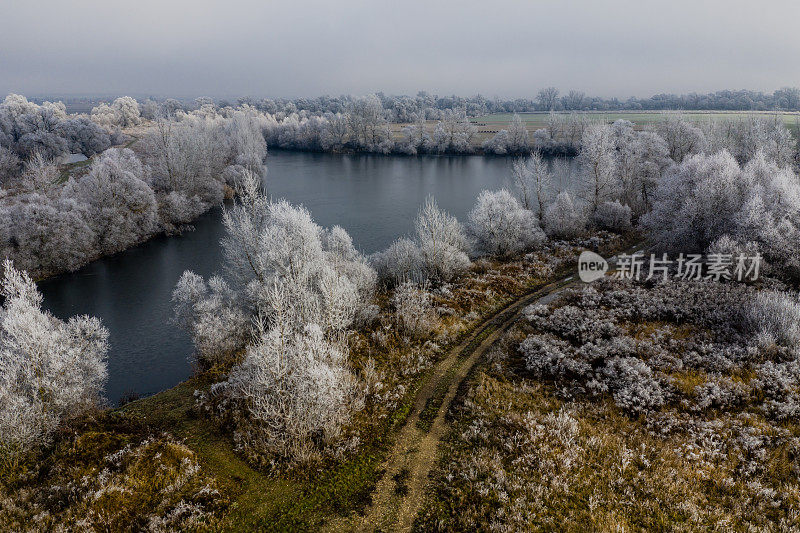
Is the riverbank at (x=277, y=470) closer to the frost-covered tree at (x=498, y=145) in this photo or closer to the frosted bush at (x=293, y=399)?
the frosted bush at (x=293, y=399)

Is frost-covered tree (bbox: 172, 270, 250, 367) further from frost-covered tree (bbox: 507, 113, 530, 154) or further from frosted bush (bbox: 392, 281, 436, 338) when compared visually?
frost-covered tree (bbox: 507, 113, 530, 154)

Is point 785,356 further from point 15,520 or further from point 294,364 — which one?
point 15,520

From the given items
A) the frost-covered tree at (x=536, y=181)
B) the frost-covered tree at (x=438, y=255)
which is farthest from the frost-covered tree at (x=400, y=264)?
the frost-covered tree at (x=536, y=181)

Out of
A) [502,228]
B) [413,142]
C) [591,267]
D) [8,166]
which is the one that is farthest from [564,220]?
[8,166]

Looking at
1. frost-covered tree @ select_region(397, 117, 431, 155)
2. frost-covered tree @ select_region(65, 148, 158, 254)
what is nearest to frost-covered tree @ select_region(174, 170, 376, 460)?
frost-covered tree @ select_region(65, 148, 158, 254)

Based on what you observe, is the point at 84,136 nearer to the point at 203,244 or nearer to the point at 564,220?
the point at 203,244

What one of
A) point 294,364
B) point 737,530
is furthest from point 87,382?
point 737,530
